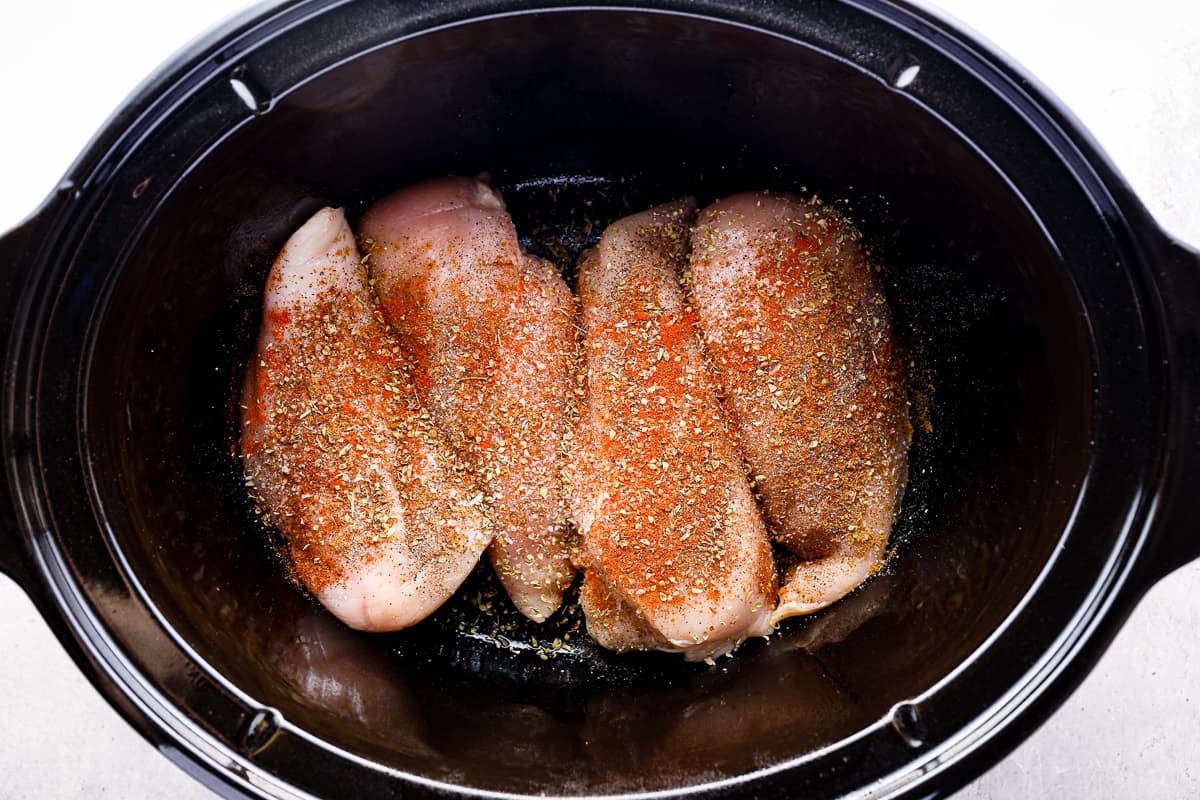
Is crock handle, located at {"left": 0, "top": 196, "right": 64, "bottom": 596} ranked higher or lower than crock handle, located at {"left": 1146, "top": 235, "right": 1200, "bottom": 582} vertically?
higher

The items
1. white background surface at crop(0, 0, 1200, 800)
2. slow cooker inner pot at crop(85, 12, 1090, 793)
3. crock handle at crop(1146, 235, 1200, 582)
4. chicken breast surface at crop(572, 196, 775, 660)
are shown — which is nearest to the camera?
crock handle at crop(1146, 235, 1200, 582)

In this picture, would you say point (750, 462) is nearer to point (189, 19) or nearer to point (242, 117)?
point (242, 117)

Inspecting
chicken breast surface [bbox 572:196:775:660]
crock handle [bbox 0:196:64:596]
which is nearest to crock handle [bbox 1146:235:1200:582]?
chicken breast surface [bbox 572:196:775:660]

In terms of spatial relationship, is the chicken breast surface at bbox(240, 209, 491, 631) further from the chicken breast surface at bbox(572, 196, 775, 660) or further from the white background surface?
the white background surface

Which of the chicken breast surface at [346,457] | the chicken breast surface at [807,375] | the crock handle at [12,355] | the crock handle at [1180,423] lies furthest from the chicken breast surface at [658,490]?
the crock handle at [12,355]

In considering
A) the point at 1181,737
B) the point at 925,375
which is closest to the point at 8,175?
the point at 925,375

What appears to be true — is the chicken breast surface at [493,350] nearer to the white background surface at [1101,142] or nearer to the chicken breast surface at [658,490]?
the chicken breast surface at [658,490]

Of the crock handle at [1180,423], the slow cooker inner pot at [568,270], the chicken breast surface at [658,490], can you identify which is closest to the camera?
the crock handle at [1180,423]
